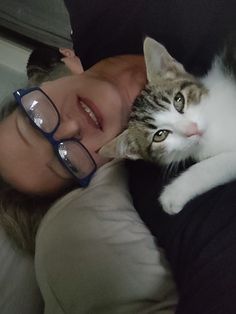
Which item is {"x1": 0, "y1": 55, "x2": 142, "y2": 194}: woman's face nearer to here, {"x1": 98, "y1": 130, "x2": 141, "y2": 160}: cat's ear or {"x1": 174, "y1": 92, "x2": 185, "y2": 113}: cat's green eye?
{"x1": 98, "y1": 130, "x2": 141, "y2": 160}: cat's ear

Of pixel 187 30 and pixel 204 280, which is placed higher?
pixel 187 30

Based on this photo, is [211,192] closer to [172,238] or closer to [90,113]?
[172,238]

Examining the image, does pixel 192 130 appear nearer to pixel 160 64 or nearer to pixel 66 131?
pixel 160 64

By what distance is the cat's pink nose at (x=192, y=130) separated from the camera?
1.10 metres

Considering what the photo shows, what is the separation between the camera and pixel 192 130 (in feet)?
3.61

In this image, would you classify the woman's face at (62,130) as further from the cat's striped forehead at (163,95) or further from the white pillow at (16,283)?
the white pillow at (16,283)

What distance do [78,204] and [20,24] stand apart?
0.99 m

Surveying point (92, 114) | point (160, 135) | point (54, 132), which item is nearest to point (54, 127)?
point (54, 132)

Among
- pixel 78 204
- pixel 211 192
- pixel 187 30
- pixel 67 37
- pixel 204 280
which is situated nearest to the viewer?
pixel 204 280

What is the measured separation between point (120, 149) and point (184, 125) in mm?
187

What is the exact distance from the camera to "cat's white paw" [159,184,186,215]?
1.03m

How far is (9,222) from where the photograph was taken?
1273mm

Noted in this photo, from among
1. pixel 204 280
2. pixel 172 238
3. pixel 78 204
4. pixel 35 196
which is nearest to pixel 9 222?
pixel 35 196

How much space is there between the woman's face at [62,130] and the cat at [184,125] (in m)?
0.07
